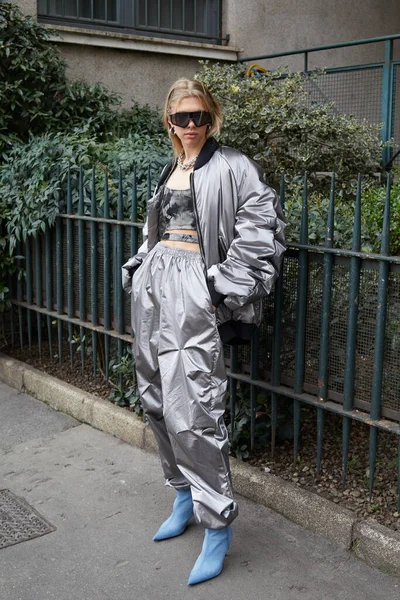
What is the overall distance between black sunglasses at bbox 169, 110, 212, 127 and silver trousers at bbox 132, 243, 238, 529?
1.88 feet

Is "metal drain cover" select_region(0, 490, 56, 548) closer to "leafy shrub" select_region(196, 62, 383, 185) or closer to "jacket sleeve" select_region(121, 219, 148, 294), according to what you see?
"jacket sleeve" select_region(121, 219, 148, 294)

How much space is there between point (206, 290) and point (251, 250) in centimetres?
27

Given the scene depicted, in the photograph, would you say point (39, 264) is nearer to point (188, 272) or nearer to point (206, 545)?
point (188, 272)

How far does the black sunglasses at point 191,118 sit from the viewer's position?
323cm

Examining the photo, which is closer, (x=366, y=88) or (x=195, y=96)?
(x=195, y=96)

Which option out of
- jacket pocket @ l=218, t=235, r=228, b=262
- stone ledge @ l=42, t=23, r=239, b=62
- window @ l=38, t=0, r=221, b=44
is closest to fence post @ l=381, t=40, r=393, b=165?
stone ledge @ l=42, t=23, r=239, b=62

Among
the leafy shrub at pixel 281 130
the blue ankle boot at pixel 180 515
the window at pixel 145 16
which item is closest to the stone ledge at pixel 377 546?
the blue ankle boot at pixel 180 515

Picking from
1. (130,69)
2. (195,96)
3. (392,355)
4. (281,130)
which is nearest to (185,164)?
(195,96)

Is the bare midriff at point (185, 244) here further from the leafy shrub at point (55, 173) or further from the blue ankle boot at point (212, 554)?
the leafy shrub at point (55, 173)

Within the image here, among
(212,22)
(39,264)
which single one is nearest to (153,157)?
(39,264)

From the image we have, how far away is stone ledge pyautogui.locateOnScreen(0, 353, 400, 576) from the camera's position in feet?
10.5

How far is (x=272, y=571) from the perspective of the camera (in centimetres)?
319

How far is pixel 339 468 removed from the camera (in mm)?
3793

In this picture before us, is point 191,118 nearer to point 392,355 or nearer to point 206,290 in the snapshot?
point 206,290
